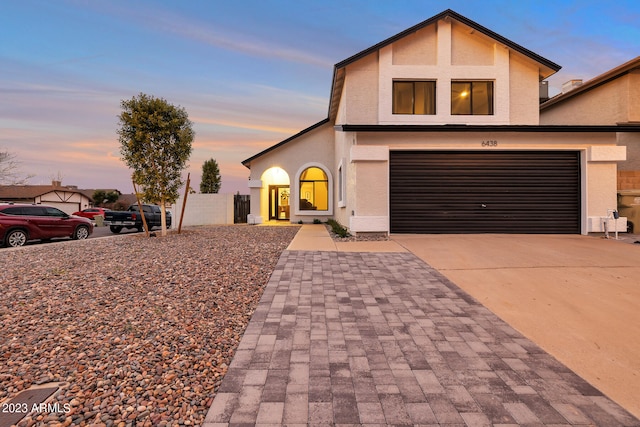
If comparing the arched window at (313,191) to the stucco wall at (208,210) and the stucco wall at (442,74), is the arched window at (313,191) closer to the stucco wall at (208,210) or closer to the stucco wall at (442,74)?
the stucco wall at (208,210)

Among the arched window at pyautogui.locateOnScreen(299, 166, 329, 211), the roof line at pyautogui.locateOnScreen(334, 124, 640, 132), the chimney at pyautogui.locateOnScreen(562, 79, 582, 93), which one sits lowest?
the arched window at pyautogui.locateOnScreen(299, 166, 329, 211)

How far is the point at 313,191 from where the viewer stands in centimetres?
1866

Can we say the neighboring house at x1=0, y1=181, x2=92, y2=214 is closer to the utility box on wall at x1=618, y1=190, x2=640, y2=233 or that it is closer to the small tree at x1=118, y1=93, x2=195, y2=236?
the small tree at x1=118, y1=93, x2=195, y2=236

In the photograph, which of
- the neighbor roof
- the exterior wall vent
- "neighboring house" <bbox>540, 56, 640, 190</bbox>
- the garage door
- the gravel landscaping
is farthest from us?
the neighbor roof

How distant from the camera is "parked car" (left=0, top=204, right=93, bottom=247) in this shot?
10.8 m

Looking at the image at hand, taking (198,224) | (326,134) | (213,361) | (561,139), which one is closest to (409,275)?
(213,361)

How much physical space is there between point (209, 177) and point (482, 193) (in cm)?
3220

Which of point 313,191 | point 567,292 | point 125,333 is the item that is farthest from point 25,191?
point 567,292

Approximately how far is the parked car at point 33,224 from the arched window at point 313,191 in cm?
1084

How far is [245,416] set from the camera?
2.23m

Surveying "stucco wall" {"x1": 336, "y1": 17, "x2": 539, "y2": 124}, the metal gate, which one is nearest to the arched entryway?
the metal gate

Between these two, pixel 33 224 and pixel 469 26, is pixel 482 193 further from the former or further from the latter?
pixel 33 224

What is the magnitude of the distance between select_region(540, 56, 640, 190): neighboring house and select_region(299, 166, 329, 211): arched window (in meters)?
13.4

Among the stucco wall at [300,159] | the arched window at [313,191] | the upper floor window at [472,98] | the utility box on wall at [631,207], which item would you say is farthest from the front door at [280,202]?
the utility box on wall at [631,207]
